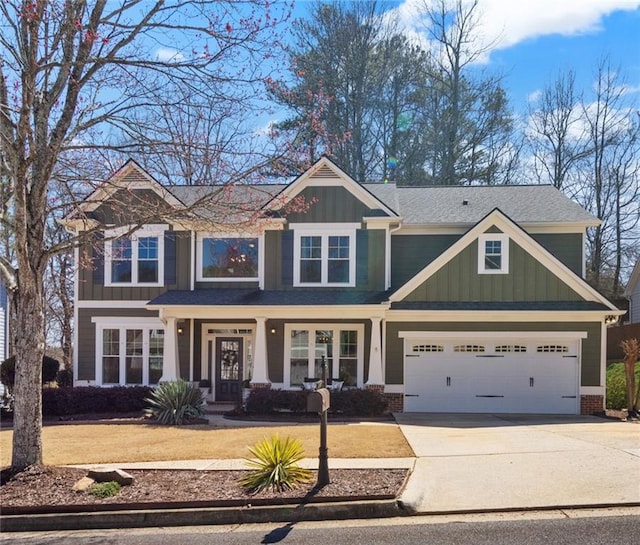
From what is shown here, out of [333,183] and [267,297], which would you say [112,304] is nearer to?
[267,297]

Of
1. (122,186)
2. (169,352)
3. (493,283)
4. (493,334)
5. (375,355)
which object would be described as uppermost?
(122,186)

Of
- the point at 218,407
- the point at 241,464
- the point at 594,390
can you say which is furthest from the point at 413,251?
the point at 241,464

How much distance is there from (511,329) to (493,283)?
4.61ft

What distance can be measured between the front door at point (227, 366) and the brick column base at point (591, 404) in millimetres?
10293

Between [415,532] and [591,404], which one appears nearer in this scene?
[415,532]

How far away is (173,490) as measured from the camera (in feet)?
26.1

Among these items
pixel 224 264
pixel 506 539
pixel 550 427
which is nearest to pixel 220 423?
pixel 224 264

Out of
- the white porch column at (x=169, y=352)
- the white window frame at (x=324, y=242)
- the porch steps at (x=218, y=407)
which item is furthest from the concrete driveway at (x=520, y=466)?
the white porch column at (x=169, y=352)

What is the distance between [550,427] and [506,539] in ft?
27.8

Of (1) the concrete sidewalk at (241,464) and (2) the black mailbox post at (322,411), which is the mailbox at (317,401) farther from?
(1) the concrete sidewalk at (241,464)

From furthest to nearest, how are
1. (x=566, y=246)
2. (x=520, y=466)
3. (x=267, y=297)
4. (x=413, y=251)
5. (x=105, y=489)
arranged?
1. (x=413, y=251)
2. (x=566, y=246)
3. (x=267, y=297)
4. (x=520, y=466)
5. (x=105, y=489)

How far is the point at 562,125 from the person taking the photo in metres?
34.0

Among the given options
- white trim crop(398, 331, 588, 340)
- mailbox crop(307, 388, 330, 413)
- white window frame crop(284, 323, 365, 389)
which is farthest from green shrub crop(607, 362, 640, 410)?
mailbox crop(307, 388, 330, 413)

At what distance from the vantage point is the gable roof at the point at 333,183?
60.7 ft
